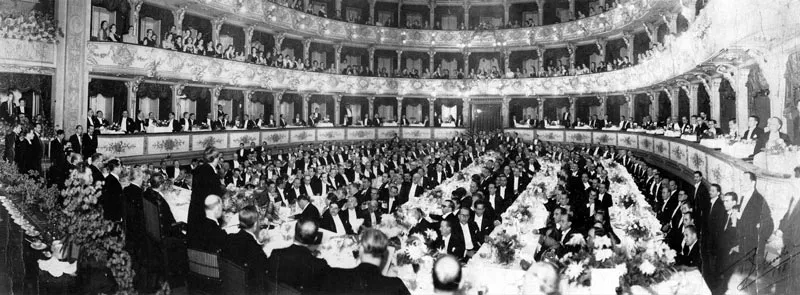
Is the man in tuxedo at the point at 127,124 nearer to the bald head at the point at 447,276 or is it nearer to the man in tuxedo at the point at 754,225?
the bald head at the point at 447,276

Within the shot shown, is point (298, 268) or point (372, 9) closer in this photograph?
point (298, 268)

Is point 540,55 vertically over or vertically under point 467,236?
over

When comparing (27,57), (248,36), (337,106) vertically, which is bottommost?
(27,57)

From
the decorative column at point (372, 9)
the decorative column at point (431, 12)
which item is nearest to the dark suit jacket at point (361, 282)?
the decorative column at point (372, 9)

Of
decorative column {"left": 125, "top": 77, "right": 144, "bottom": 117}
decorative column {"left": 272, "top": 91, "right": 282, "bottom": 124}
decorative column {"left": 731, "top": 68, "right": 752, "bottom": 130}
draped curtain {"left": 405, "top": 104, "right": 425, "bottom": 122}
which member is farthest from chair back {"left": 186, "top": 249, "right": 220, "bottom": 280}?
draped curtain {"left": 405, "top": 104, "right": 425, "bottom": 122}

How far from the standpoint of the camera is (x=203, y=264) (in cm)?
663

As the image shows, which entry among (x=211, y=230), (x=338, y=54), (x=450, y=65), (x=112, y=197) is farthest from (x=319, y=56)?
(x=211, y=230)

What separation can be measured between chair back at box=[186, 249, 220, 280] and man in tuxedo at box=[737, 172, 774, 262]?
734cm

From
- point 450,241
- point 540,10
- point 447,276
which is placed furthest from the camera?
point 540,10

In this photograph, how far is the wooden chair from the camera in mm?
6477

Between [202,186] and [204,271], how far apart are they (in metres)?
2.07

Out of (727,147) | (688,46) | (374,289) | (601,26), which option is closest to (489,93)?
(601,26)

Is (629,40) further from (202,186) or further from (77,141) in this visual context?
(202,186)

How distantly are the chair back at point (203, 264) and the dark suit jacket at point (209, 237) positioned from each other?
0.28ft
